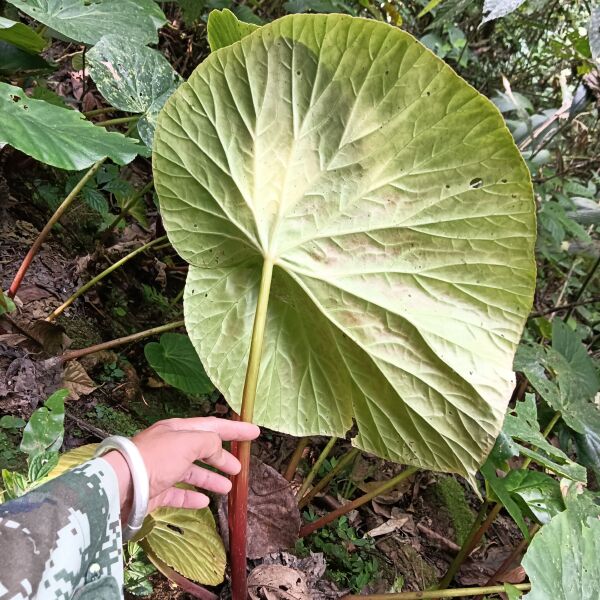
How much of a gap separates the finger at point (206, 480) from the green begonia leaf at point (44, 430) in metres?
0.16

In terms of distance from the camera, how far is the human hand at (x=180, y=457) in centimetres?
55

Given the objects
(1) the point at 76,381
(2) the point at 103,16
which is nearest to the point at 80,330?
(1) the point at 76,381

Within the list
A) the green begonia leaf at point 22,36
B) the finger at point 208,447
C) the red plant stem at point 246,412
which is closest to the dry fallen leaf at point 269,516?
the red plant stem at point 246,412

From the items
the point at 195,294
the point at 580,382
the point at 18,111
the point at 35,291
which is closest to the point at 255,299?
the point at 195,294

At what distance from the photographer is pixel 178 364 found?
1137 millimetres

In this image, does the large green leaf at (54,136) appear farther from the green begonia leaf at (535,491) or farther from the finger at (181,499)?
the green begonia leaf at (535,491)

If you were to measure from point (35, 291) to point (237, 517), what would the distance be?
0.75 m

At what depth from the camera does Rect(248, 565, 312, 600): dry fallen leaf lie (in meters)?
0.86

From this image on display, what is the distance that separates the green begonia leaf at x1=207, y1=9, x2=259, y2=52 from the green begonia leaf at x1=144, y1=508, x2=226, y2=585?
69 centimetres

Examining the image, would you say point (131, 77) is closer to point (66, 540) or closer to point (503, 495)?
point (66, 540)

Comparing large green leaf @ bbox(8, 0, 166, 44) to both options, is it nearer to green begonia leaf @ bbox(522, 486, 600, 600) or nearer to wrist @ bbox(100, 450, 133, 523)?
wrist @ bbox(100, 450, 133, 523)

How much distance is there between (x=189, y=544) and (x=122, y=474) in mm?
393

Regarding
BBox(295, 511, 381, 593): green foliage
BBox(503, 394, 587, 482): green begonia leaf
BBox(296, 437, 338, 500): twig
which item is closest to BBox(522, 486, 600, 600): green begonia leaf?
BBox(503, 394, 587, 482): green begonia leaf

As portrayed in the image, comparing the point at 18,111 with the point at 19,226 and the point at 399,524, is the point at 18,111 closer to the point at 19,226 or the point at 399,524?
the point at 19,226
